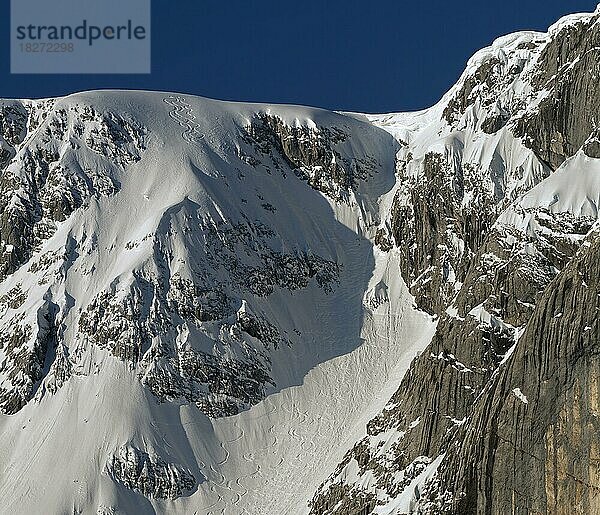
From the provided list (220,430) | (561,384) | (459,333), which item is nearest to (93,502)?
(220,430)

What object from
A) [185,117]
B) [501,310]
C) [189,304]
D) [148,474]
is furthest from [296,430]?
[185,117]

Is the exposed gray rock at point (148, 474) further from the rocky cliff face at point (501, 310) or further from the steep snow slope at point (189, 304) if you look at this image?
the rocky cliff face at point (501, 310)

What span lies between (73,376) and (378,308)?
25.0 meters

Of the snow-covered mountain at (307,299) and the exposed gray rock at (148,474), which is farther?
the exposed gray rock at (148,474)

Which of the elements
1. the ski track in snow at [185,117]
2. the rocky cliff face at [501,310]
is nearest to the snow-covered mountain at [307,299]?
the rocky cliff face at [501,310]

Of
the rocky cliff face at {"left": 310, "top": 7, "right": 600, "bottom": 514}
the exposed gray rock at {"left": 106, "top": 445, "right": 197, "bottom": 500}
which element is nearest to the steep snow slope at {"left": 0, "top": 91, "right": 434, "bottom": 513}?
the exposed gray rock at {"left": 106, "top": 445, "right": 197, "bottom": 500}

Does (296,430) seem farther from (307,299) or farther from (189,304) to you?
(307,299)

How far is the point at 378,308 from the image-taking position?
102m

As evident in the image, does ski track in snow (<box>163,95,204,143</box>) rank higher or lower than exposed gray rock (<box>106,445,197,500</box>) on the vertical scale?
higher

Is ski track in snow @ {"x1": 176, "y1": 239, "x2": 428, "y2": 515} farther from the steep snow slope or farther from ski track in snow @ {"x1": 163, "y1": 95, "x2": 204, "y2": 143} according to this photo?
ski track in snow @ {"x1": 163, "y1": 95, "x2": 204, "y2": 143}

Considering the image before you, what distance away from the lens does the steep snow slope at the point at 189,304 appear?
287 feet

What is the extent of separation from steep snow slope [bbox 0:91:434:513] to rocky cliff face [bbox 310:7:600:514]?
647 cm

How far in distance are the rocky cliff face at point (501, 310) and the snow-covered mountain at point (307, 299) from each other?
0.16 m

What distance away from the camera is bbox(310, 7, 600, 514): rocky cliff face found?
205 ft
